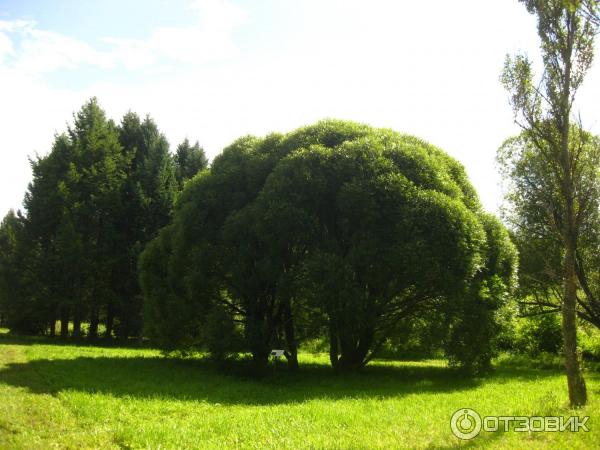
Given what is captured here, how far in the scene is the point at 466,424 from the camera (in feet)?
30.3

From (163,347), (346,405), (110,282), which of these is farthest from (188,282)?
(110,282)

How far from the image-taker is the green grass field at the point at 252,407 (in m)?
8.55

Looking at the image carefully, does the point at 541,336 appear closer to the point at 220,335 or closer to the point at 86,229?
the point at 220,335

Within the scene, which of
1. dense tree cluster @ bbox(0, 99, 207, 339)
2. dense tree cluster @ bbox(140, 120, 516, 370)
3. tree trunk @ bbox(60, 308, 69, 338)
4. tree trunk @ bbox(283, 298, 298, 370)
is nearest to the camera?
dense tree cluster @ bbox(140, 120, 516, 370)

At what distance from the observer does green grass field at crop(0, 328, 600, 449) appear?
8.55 meters

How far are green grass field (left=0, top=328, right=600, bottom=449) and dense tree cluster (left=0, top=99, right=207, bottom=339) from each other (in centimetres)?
1482

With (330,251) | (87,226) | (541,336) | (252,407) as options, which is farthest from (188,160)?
(252,407)

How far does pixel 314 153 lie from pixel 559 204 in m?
9.97

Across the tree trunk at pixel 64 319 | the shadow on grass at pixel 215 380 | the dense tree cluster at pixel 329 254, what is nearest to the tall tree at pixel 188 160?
the tree trunk at pixel 64 319

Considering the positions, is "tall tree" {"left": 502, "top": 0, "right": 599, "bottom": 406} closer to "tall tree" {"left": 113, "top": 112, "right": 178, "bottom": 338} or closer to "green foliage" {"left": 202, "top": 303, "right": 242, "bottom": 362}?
"green foliage" {"left": 202, "top": 303, "right": 242, "bottom": 362}

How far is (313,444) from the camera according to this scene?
27.1ft

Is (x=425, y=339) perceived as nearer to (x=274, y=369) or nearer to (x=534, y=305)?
(x=274, y=369)

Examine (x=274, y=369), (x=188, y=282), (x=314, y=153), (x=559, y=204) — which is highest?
(x=314, y=153)

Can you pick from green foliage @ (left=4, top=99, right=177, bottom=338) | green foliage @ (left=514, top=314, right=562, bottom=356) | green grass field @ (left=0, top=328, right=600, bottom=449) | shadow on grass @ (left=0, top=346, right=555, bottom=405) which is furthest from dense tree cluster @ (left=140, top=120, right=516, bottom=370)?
green foliage @ (left=4, top=99, right=177, bottom=338)
